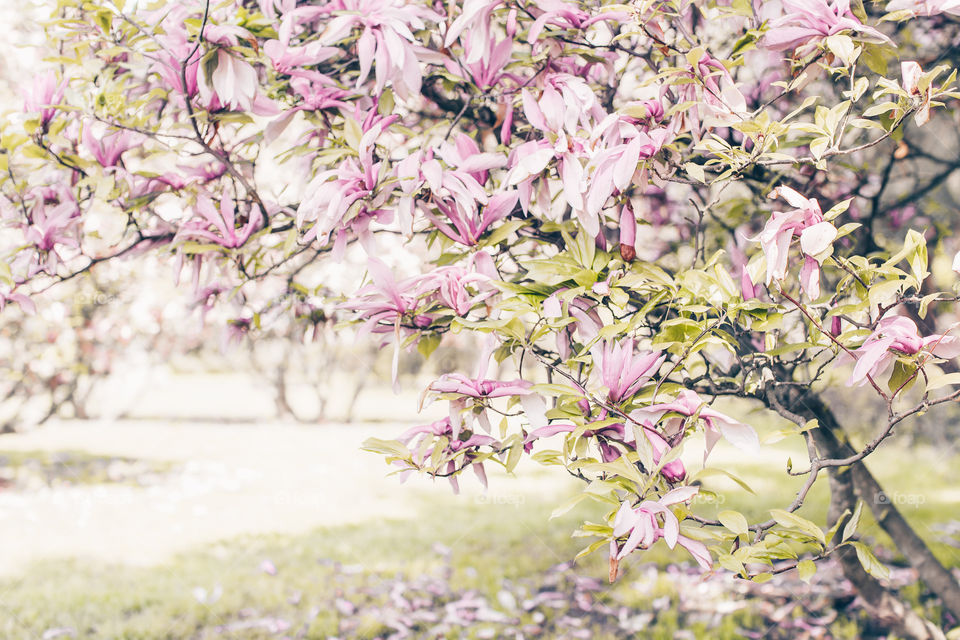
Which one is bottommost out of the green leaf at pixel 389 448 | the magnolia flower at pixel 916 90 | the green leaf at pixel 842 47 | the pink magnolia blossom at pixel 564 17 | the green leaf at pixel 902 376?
the green leaf at pixel 389 448

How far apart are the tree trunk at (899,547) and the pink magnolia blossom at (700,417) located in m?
1.15

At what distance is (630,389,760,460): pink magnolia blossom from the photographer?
3.56 feet

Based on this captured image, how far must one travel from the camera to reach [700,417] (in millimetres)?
1120

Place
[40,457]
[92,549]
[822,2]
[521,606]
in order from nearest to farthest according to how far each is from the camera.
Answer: [822,2], [521,606], [92,549], [40,457]

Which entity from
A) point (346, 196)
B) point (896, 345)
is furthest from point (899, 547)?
point (346, 196)

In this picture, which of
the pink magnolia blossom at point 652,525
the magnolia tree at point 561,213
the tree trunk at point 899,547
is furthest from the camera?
the tree trunk at point 899,547

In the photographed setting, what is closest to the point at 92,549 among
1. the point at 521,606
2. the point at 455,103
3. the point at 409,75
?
the point at 521,606

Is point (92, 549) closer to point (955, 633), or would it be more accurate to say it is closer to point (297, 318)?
point (297, 318)

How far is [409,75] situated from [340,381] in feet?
50.0

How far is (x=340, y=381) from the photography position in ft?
52.9

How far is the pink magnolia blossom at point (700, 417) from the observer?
42.7 inches

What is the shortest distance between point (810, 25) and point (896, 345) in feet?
1.89

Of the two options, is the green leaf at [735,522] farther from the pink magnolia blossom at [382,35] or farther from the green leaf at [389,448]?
the pink magnolia blossom at [382,35]

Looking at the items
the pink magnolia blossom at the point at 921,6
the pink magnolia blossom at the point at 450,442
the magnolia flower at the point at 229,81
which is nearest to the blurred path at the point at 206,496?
the pink magnolia blossom at the point at 450,442
